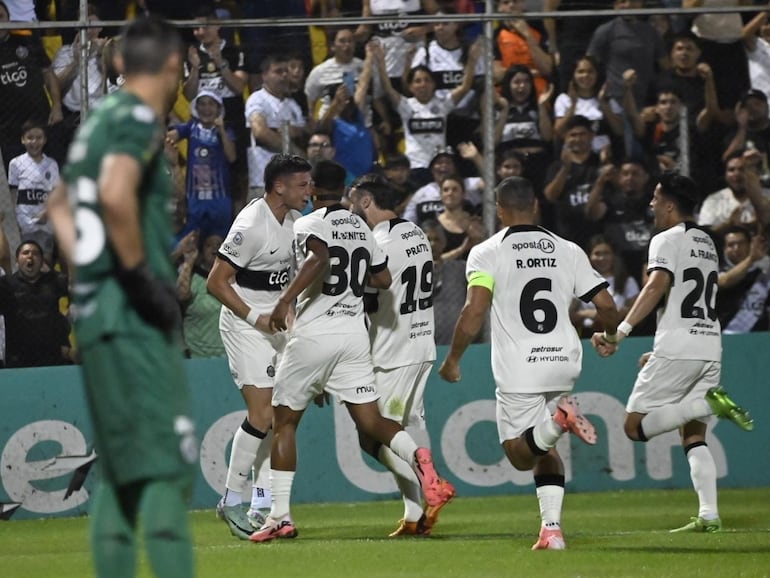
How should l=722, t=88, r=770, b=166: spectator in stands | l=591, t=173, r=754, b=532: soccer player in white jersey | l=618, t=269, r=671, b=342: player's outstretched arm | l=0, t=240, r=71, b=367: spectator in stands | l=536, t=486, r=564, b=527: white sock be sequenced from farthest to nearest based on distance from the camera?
l=722, t=88, r=770, b=166: spectator in stands → l=0, t=240, r=71, b=367: spectator in stands → l=591, t=173, r=754, b=532: soccer player in white jersey → l=618, t=269, r=671, b=342: player's outstretched arm → l=536, t=486, r=564, b=527: white sock

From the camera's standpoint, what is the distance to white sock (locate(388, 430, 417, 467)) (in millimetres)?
9095

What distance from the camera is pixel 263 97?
41.6 feet

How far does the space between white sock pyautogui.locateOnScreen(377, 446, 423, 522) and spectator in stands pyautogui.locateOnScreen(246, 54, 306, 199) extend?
12.4 ft

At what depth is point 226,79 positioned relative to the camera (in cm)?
1269

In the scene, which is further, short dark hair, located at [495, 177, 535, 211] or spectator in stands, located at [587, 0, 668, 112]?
spectator in stands, located at [587, 0, 668, 112]

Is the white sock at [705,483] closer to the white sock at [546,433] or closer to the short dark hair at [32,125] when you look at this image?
the white sock at [546,433]

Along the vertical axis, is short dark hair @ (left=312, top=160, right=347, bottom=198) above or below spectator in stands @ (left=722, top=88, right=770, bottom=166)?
below

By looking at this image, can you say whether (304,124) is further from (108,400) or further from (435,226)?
(108,400)


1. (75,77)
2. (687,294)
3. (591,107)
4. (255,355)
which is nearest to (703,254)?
(687,294)

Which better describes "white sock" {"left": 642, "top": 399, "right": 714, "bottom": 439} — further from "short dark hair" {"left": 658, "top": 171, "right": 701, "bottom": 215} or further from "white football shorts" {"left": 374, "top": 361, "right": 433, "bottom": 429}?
"white football shorts" {"left": 374, "top": 361, "right": 433, "bottom": 429}

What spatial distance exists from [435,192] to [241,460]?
Answer: 4088mm

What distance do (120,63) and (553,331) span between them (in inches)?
174

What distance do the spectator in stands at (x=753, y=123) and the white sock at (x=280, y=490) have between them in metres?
6.43

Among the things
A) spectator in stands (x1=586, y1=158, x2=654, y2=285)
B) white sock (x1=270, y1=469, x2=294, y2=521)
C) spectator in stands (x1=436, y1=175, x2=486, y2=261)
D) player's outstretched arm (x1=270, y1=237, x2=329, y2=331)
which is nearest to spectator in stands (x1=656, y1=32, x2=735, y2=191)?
spectator in stands (x1=586, y1=158, x2=654, y2=285)
